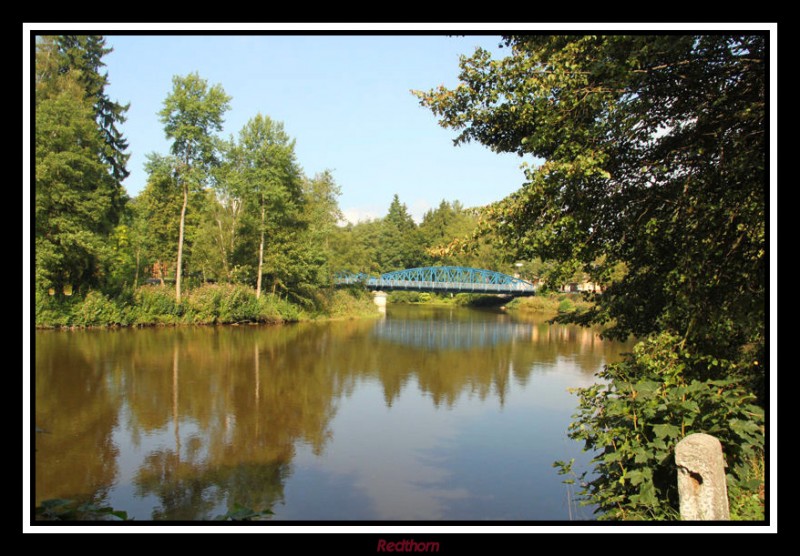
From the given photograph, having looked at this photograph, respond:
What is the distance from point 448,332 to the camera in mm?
24719

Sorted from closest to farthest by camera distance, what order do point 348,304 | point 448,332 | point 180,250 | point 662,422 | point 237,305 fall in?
point 662,422, point 180,250, point 237,305, point 448,332, point 348,304

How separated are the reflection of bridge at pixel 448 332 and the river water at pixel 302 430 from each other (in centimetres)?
380

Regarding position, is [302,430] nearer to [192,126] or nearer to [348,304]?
[192,126]

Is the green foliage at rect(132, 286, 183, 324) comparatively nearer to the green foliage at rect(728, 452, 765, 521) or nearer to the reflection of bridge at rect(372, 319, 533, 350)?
the reflection of bridge at rect(372, 319, 533, 350)

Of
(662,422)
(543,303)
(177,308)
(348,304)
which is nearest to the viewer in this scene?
(662,422)

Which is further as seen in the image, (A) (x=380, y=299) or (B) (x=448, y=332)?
(A) (x=380, y=299)

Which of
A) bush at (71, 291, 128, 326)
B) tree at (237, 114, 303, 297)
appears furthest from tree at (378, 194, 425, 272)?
bush at (71, 291, 128, 326)

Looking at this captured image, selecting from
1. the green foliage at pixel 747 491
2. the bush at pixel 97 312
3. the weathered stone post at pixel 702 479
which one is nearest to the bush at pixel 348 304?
the bush at pixel 97 312

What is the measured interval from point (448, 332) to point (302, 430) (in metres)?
16.5

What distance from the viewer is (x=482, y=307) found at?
44.2m

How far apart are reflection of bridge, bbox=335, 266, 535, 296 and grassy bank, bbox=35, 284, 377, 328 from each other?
650cm

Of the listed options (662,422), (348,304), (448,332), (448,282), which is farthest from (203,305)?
(448,282)

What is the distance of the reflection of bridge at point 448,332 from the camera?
68.0ft
